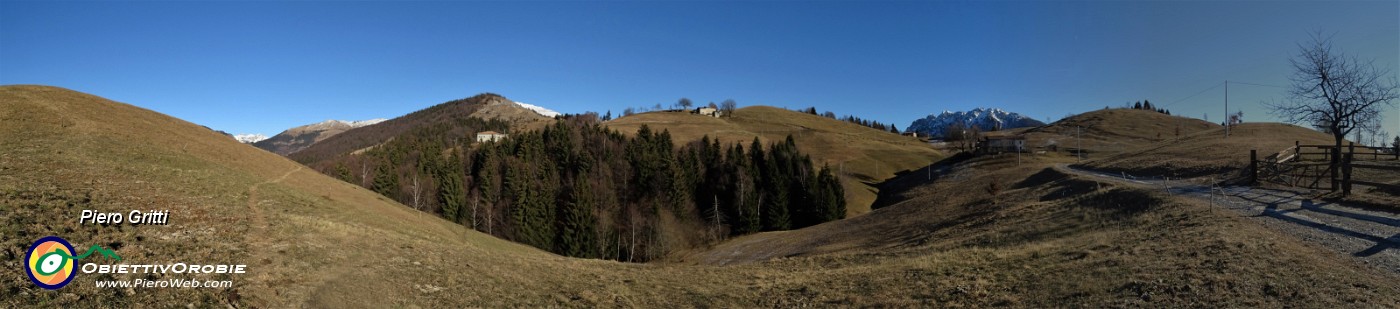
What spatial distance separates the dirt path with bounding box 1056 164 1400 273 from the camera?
13156mm

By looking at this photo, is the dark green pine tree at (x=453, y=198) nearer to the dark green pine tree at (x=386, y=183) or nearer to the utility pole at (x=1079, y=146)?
the dark green pine tree at (x=386, y=183)

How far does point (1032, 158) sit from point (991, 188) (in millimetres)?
56871

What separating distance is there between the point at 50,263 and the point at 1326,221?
35742mm

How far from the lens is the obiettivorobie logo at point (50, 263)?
10398 millimetres

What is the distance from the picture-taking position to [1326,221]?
17.2 m

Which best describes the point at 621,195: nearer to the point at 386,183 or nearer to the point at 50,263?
the point at 386,183

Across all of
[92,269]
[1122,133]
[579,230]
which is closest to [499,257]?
[92,269]

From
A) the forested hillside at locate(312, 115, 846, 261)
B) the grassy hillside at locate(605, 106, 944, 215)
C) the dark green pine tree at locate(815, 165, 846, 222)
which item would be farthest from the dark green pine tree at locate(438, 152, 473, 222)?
the grassy hillside at locate(605, 106, 944, 215)

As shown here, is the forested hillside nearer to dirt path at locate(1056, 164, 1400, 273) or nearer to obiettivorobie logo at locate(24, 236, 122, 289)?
dirt path at locate(1056, 164, 1400, 273)

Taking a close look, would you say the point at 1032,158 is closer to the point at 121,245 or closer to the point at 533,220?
the point at 533,220

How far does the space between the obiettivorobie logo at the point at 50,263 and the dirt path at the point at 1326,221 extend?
28837 millimetres

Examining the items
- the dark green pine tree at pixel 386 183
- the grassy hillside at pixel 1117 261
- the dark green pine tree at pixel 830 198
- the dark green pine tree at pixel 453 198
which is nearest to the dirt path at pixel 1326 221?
the grassy hillside at pixel 1117 261

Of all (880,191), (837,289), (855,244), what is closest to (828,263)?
(837,289)

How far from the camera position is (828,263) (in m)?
25.0
